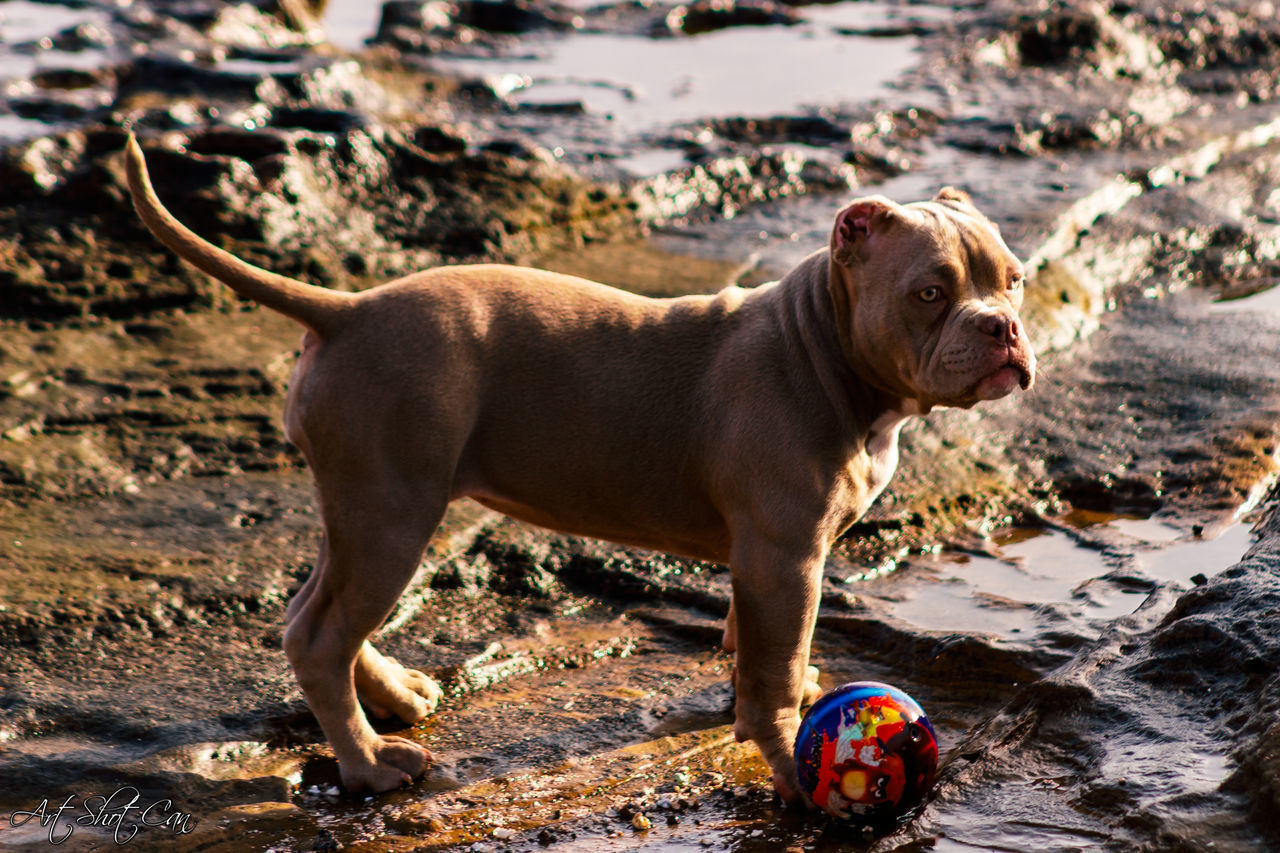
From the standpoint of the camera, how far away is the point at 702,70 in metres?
14.6

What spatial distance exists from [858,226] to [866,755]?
5.17ft

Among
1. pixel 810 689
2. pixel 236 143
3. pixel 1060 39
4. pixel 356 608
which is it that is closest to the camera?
pixel 356 608

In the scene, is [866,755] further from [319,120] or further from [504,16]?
[504,16]

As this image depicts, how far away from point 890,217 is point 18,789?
126 inches

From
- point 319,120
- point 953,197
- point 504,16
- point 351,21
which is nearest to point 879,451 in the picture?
point 953,197

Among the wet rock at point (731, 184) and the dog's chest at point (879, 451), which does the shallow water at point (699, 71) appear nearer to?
the wet rock at point (731, 184)

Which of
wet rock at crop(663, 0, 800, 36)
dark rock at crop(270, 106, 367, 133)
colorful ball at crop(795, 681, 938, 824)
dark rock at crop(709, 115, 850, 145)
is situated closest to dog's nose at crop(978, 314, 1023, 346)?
colorful ball at crop(795, 681, 938, 824)

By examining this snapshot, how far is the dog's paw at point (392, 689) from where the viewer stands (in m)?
4.42

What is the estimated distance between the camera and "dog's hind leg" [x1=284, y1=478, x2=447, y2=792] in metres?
4.05

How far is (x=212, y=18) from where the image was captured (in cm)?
1525

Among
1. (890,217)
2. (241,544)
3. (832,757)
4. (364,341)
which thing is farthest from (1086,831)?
(241,544)

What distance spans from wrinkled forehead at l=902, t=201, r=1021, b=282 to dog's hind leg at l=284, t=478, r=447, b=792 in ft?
5.60

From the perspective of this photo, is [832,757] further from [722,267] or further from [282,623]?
[722,267]

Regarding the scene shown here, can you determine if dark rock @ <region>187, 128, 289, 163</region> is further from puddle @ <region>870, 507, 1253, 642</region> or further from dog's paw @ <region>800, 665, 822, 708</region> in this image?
dog's paw @ <region>800, 665, 822, 708</region>
